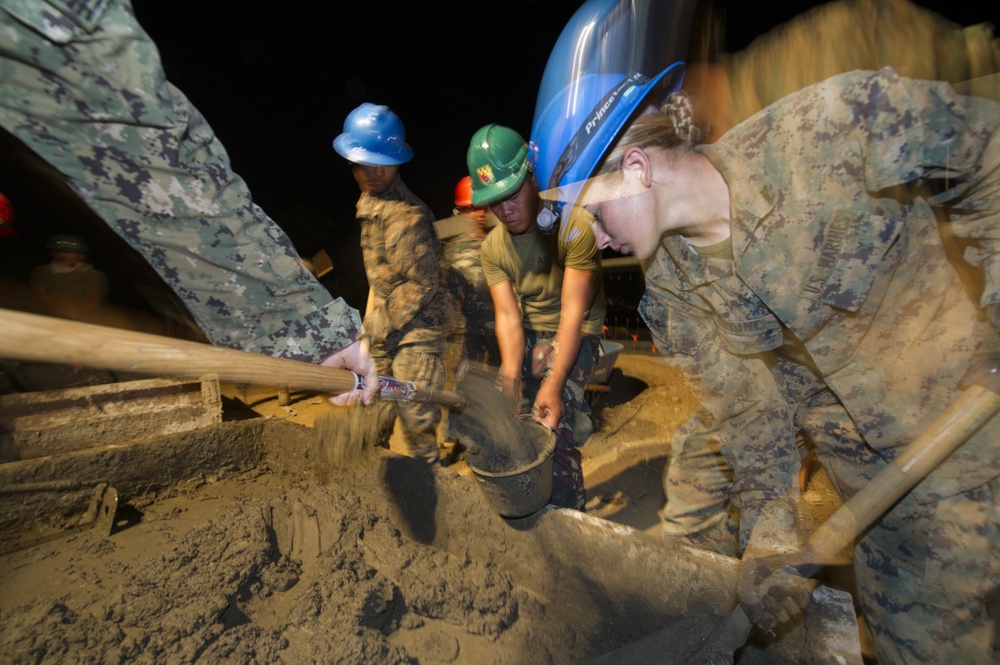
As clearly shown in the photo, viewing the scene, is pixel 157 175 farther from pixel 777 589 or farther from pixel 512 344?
pixel 777 589

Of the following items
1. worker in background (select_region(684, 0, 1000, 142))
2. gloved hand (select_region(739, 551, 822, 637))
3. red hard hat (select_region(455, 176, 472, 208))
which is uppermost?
worker in background (select_region(684, 0, 1000, 142))

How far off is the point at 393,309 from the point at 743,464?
2054 millimetres

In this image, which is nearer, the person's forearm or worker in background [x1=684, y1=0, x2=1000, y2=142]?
worker in background [x1=684, y1=0, x2=1000, y2=142]

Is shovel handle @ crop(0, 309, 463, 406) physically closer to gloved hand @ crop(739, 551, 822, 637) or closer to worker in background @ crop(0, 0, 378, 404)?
worker in background @ crop(0, 0, 378, 404)

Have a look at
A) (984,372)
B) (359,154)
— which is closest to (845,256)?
(984,372)

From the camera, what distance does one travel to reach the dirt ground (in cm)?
150

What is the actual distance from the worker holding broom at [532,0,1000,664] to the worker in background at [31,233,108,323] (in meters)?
4.59

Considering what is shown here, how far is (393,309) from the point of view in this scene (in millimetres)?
2988

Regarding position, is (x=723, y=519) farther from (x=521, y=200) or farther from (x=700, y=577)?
(x=521, y=200)

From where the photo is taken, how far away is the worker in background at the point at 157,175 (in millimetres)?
1179

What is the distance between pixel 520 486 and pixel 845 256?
122cm

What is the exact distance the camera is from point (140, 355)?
3.70ft

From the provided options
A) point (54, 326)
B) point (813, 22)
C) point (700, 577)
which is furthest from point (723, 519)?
point (54, 326)

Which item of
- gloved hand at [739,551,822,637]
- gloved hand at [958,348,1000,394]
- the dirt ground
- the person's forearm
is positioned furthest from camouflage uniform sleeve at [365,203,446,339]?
gloved hand at [958,348,1000,394]
